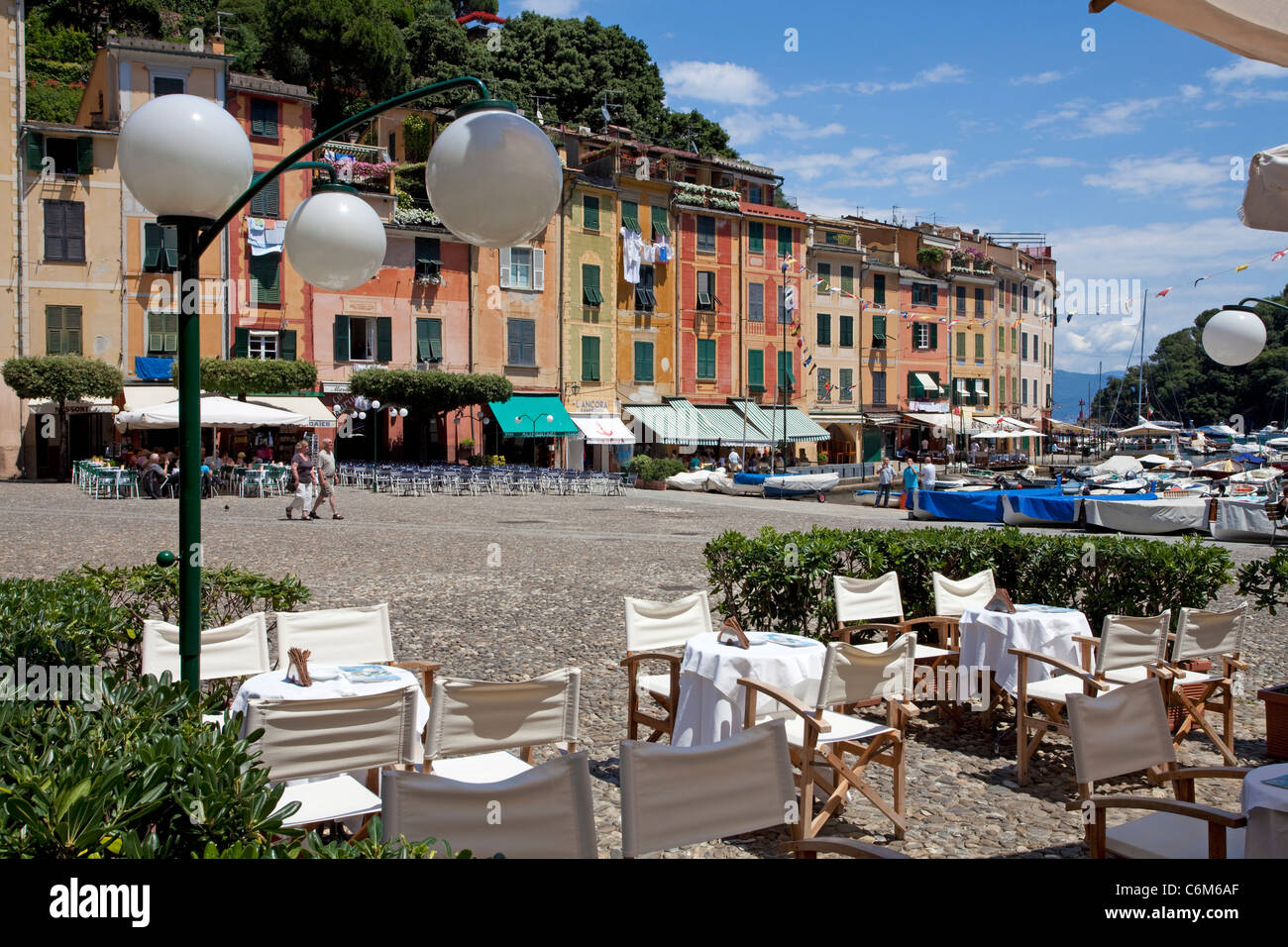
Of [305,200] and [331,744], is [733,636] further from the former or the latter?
[305,200]

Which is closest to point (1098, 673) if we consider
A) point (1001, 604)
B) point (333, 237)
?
point (1001, 604)

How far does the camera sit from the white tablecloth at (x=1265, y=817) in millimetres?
2811

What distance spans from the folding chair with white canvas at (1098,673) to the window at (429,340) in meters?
30.6

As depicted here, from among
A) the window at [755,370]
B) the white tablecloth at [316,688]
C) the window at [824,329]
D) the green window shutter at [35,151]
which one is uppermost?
the green window shutter at [35,151]

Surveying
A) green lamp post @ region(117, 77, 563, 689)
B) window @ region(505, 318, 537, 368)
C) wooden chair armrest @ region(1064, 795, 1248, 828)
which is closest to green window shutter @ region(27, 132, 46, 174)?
window @ region(505, 318, 537, 368)

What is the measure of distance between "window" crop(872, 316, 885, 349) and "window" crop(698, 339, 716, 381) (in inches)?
393

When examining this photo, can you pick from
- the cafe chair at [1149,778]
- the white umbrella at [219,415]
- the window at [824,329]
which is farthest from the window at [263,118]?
the cafe chair at [1149,778]

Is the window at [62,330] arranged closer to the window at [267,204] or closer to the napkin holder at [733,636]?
the window at [267,204]

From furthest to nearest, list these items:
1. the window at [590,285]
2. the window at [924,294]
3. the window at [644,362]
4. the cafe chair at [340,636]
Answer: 1. the window at [924,294]
2. the window at [644,362]
3. the window at [590,285]
4. the cafe chair at [340,636]

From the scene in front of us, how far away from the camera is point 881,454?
48.2m

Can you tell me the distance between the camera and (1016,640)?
646cm

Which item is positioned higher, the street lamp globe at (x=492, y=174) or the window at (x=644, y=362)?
the window at (x=644, y=362)

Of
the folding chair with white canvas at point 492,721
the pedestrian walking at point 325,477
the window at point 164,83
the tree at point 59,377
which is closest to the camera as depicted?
the folding chair with white canvas at point 492,721

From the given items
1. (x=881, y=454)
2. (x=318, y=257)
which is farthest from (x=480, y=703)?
(x=881, y=454)
